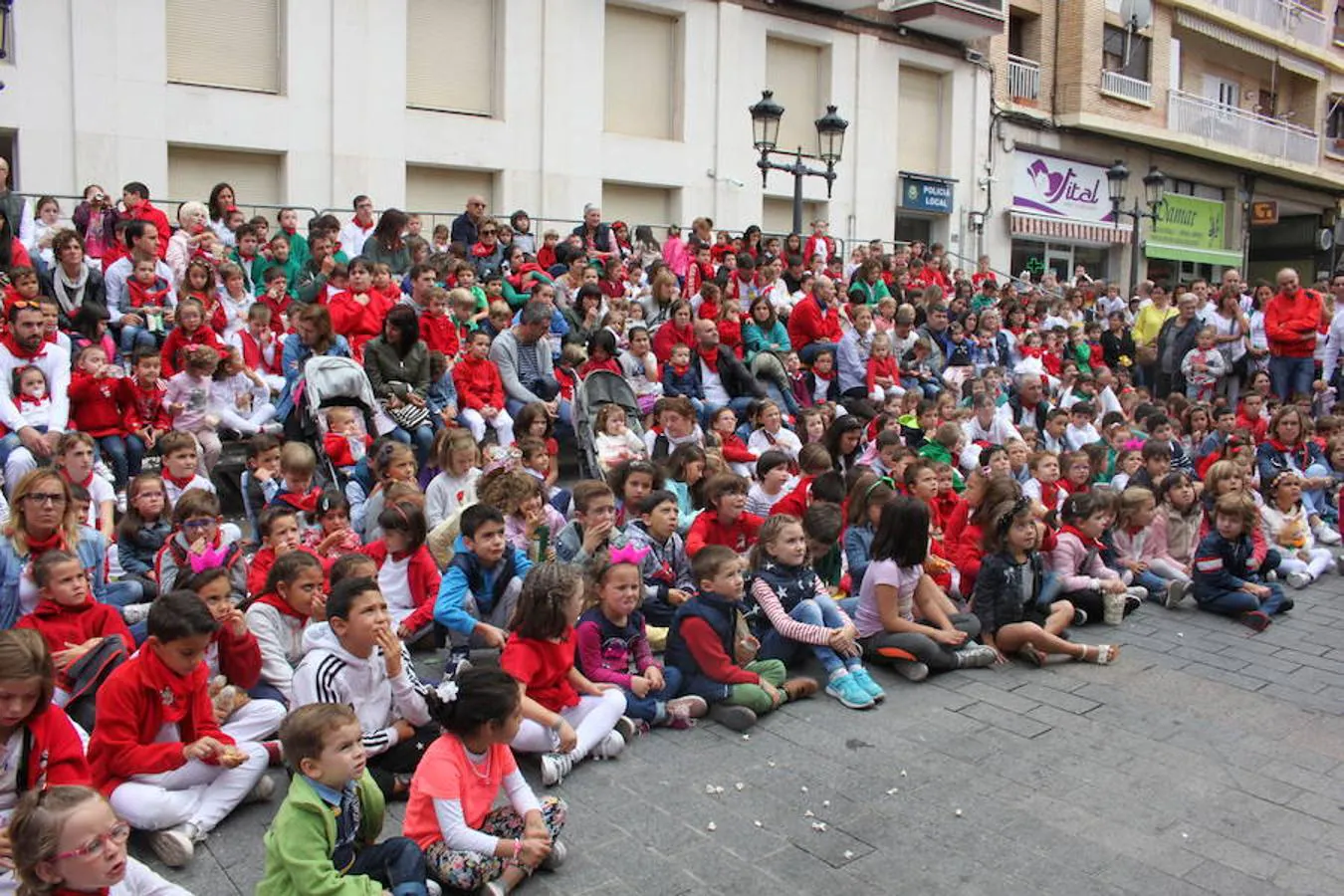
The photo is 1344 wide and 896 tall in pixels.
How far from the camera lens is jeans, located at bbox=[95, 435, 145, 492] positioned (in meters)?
8.21

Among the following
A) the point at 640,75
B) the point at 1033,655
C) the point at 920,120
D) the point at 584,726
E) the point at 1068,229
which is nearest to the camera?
the point at 584,726

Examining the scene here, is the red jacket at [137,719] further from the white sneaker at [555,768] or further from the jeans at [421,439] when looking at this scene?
the jeans at [421,439]

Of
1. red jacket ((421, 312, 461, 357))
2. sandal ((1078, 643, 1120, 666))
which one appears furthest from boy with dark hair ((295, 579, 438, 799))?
red jacket ((421, 312, 461, 357))

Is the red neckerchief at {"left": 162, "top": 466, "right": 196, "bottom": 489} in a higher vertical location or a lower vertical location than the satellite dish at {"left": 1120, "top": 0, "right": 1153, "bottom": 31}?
lower

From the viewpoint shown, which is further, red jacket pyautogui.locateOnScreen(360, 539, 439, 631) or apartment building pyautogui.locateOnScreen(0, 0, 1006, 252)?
apartment building pyautogui.locateOnScreen(0, 0, 1006, 252)

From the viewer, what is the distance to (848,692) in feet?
19.7

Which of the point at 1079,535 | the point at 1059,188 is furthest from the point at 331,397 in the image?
the point at 1059,188

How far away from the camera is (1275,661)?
7203 mm

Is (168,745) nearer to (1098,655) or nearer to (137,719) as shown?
(137,719)

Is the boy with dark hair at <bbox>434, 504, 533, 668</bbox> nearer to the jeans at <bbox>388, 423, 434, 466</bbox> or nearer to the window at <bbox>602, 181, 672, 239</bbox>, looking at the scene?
the jeans at <bbox>388, 423, 434, 466</bbox>

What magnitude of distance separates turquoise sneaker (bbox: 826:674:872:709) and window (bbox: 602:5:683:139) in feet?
47.3

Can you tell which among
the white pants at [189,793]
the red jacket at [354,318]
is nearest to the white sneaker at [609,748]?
the white pants at [189,793]

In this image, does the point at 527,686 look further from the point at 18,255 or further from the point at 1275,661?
the point at 18,255

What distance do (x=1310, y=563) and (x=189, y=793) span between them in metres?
8.56
